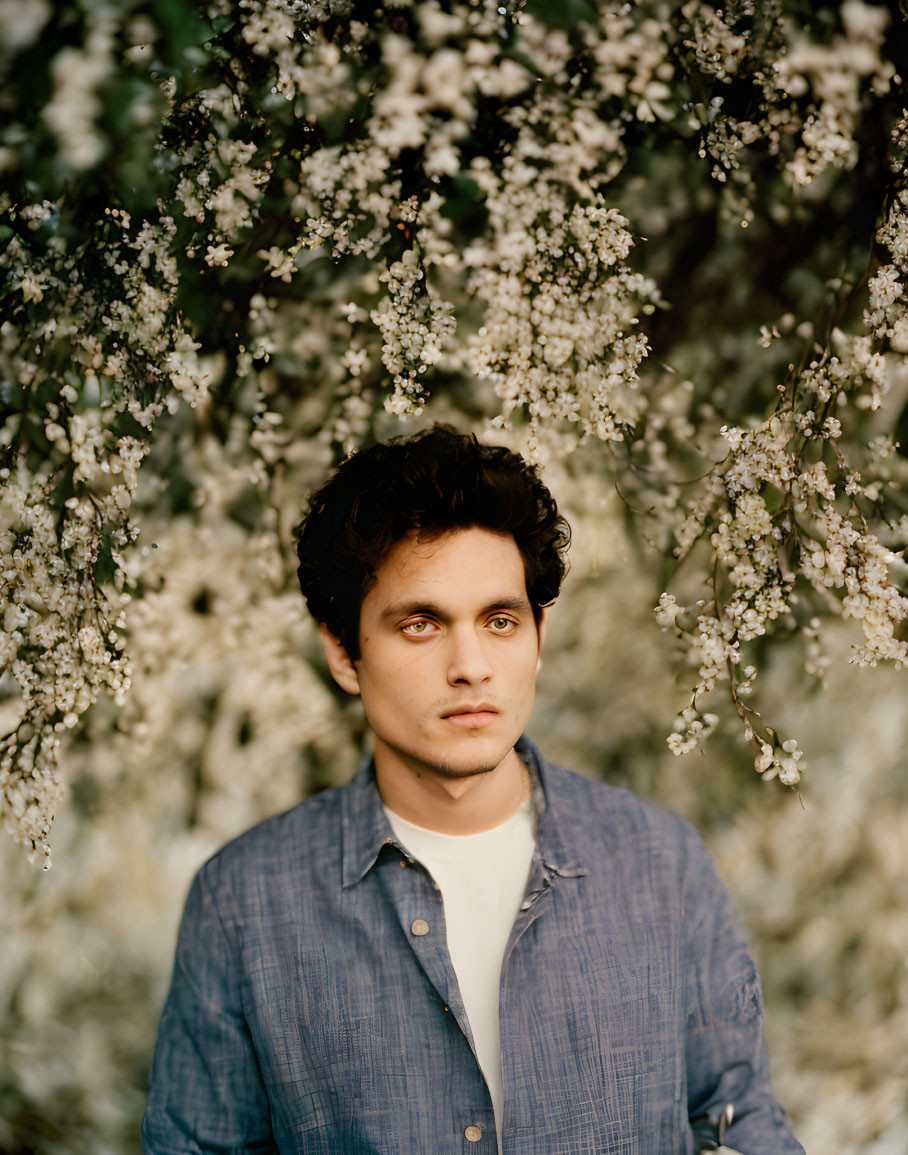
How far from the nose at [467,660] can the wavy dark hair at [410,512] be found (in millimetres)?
153

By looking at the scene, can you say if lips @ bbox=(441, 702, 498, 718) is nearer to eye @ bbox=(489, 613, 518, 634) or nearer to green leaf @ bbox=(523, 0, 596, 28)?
eye @ bbox=(489, 613, 518, 634)

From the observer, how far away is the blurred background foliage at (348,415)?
1.30m

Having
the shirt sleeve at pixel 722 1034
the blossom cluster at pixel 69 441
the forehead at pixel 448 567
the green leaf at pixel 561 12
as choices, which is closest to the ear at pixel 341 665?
the forehead at pixel 448 567

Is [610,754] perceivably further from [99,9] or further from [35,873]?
[99,9]

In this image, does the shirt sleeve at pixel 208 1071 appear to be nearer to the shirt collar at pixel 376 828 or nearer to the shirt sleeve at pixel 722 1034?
the shirt collar at pixel 376 828

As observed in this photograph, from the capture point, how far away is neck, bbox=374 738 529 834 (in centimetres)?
117

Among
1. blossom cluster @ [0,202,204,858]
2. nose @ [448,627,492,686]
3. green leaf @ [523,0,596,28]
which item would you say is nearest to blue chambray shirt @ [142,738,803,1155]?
nose @ [448,627,492,686]

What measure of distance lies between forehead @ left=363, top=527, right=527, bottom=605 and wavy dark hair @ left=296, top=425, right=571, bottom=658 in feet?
0.05

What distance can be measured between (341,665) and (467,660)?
25 centimetres

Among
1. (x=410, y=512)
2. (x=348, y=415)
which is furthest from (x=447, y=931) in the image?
(x=348, y=415)

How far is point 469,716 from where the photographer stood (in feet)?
3.60

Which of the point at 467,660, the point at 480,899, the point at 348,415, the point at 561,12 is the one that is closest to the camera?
the point at 467,660

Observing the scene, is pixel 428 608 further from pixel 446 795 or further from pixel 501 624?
pixel 446 795

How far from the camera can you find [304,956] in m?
1.18
